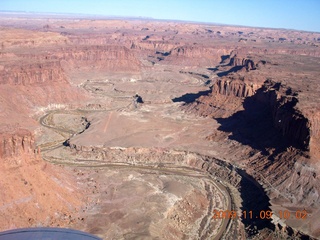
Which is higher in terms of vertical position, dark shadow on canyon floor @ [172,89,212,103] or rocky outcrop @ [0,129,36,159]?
rocky outcrop @ [0,129,36,159]

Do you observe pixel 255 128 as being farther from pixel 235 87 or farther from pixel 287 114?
pixel 235 87

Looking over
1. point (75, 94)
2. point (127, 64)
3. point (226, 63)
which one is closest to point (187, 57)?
point (226, 63)

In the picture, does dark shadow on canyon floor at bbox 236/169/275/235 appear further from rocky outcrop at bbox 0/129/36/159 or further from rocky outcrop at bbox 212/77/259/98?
rocky outcrop at bbox 212/77/259/98

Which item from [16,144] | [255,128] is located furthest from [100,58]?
[16,144]

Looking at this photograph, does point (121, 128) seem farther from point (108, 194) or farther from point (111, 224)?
point (111, 224)

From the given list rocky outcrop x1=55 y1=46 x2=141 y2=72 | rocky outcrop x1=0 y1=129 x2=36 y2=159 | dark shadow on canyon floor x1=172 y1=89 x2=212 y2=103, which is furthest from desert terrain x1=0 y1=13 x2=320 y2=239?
rocky outcrop x1=55 y1=46 x2=141 y2=72
